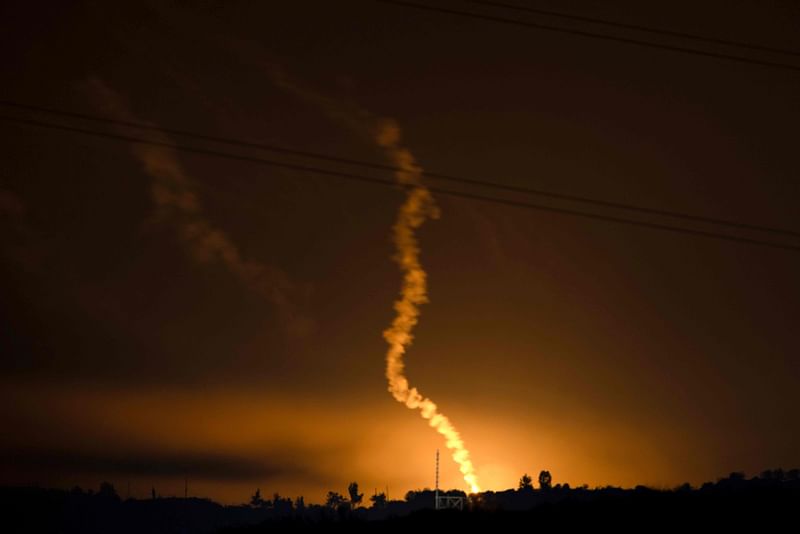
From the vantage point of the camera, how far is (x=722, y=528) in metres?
61.1

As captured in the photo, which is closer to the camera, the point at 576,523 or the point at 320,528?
the point at 576,523

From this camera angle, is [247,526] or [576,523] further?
[247,526]

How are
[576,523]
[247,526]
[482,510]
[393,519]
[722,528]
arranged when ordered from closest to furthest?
[722,528] → [576,523] → [482,510] → [393,519] → [247,526]

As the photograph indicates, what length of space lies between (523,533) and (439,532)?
224 inches

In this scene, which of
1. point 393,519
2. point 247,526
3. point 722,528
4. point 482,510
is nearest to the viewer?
point 722,528

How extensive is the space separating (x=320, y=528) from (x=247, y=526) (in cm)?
1071

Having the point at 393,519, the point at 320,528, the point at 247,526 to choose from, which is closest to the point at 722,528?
the point at 393,519

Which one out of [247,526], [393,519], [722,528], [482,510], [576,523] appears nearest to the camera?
[722,528]

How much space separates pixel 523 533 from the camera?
68.2 metres

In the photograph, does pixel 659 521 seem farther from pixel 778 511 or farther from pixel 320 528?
pixel 320 528

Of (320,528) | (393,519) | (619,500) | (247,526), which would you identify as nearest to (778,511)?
(619,500)

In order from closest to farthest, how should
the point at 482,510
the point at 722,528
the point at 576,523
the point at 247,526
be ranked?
the point at 722,528
the point at 576,523
the point at 482,510
the point at 247,526

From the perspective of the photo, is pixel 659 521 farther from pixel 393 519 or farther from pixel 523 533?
pixel 393 519

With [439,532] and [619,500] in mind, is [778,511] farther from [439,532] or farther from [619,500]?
[439,532]
